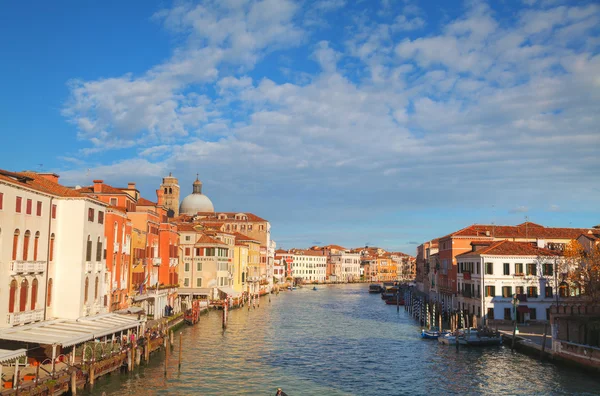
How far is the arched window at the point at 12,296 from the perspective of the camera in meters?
25.4

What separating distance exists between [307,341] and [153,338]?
43.2 ft

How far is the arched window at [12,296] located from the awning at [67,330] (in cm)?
96

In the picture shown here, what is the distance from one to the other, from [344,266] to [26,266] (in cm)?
16206

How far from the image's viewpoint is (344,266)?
607ft

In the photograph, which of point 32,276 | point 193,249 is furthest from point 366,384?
point 193,249

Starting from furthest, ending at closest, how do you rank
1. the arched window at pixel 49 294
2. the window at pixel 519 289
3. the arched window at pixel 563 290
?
the window at pixel 519 289, the arched window at pixel 563 290, the arched window at pixel 49 294

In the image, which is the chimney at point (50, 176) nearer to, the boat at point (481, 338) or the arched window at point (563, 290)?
the boat at point (481, 338)

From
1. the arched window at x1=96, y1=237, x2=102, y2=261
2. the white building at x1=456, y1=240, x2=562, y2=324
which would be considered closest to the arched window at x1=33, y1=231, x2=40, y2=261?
the arched window at x1=96, y1=237, x2=102, y2=261

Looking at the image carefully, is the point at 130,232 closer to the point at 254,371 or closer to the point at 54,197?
the point at 54,197

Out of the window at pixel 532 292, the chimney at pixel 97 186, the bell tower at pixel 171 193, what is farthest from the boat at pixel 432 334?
the bell tower at pixel 171 193

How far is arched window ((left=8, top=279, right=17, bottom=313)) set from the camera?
83.2ft

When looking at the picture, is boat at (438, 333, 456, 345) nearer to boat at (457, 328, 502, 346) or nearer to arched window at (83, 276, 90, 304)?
boat at (457, 328, 502, 346)

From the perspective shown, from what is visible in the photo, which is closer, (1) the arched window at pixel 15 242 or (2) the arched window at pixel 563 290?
(1) the arched window at pixel 15 242

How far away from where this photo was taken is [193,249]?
215ft
